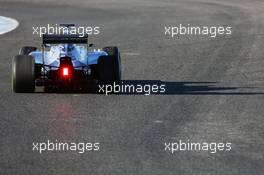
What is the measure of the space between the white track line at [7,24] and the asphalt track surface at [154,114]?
1.52m

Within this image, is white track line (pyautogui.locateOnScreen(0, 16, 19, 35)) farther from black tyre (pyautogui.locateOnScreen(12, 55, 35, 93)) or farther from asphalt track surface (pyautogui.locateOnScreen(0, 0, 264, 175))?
black tyre (pyautogui.locateOnScreen(12, 55, 35, 93))

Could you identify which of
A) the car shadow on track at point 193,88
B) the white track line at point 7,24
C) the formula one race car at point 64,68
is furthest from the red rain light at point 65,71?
the white track line at point 7,24

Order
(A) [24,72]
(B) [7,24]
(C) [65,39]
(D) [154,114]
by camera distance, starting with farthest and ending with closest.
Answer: (B) [7,24] < (C) [65,39] < (A) [24,72] < (D) [154,114]

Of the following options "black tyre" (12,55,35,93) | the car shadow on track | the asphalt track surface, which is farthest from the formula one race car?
the car shadow on track

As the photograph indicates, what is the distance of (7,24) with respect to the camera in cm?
2983

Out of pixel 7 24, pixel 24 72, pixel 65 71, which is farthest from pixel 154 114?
pixel 7 24

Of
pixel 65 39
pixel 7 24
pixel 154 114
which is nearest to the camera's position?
pixel 154 114

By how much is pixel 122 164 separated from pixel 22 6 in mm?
28061

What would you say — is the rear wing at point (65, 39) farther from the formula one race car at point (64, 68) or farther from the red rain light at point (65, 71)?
the red rain light at point (65, 71)

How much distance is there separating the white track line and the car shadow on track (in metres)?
10.6

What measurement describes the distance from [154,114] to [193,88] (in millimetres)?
2616

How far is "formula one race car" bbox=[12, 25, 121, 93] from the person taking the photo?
1537 centimetres

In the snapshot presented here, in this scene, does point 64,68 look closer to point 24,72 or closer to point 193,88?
point 24,72

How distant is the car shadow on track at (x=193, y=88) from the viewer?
15961 millimetres
